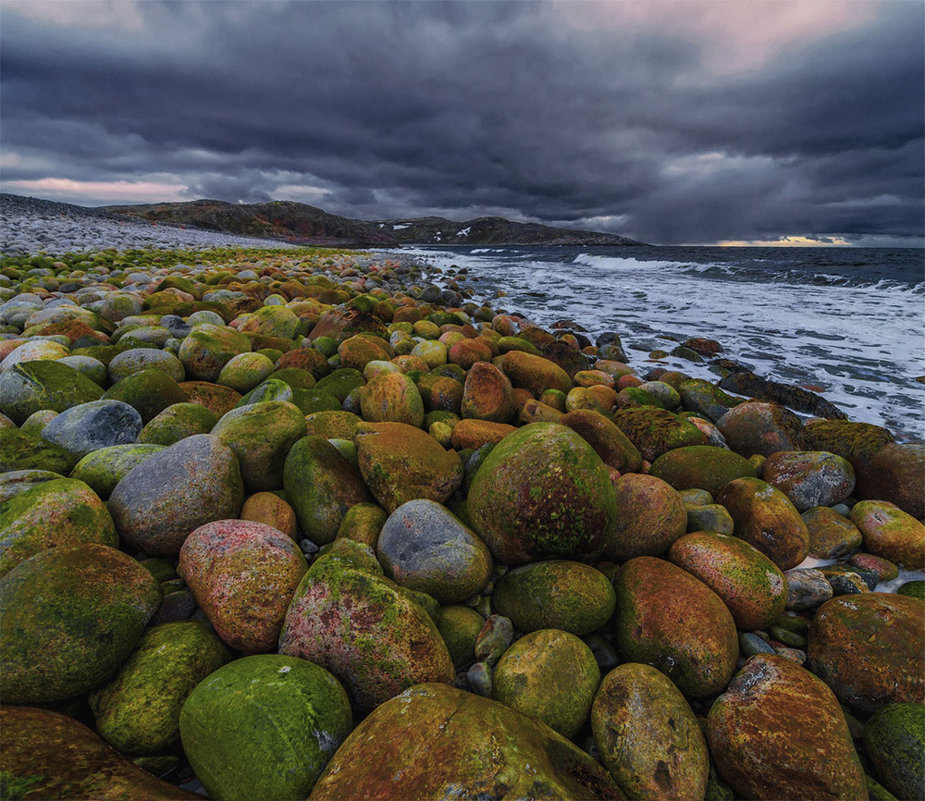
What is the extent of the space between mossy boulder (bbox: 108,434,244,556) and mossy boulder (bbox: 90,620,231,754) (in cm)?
61

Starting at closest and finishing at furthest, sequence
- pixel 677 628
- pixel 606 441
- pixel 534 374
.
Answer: pixel 677 628 < pixel 606 441 < pixel 534 374

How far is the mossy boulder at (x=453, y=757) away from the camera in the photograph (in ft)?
4.36

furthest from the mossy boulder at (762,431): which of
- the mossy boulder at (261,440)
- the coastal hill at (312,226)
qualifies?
the coastal hill at (312,226)

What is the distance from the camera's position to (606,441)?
3.65 metres

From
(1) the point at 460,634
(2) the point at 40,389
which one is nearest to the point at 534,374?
(1) the point at 460,634

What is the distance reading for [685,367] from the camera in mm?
7895

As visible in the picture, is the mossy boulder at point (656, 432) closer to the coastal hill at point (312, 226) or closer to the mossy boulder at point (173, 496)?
the mossy boulder at point (173, 496)

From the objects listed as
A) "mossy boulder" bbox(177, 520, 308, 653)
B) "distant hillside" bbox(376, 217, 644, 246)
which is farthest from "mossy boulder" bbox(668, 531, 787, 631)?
"distant hillside" bbox(376, 217, 644, 246)

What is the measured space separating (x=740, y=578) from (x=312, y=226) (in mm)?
105504

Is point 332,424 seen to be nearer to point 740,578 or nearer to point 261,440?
point 261,440

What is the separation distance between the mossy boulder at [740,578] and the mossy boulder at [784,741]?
448 mm

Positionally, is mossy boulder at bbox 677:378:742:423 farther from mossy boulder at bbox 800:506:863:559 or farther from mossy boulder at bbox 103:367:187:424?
mossy boulder at bbox 103:367:187:424

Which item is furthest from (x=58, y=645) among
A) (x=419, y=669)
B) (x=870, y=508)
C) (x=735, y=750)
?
(x=870, y=508)

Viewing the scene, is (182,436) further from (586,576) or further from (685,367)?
(685,367)
